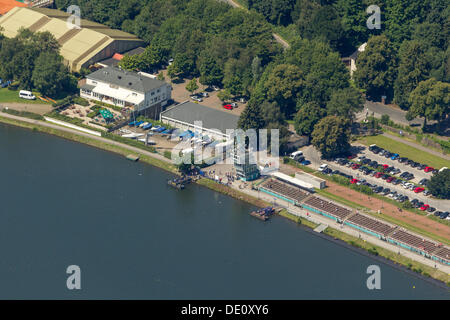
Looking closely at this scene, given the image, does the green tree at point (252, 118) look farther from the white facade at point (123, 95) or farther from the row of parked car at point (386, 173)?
the white facade at point (123, 95)

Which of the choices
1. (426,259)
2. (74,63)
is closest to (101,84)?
(74,63)

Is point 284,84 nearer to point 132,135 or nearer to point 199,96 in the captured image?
point 199,96

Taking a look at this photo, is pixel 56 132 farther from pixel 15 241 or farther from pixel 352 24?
pixel 352 24

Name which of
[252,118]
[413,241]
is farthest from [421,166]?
[252,118]

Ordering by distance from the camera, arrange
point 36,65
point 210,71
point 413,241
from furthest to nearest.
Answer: point 210,71 → point 36,65 → point 413,241

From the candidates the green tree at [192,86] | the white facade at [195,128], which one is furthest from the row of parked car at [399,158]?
the green tree at [192,86]

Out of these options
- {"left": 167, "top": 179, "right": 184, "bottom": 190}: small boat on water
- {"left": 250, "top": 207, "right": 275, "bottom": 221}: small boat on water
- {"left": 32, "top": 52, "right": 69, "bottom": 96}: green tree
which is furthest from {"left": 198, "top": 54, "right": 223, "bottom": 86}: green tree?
{"left": 250, "top": 207, "right": 275, "bottom": 221}: small boat on water

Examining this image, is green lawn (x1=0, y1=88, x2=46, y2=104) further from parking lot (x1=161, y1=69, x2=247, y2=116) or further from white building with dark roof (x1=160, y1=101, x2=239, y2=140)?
white building with dark roof (x1=160, y1=101, x2=239, y2=140)
